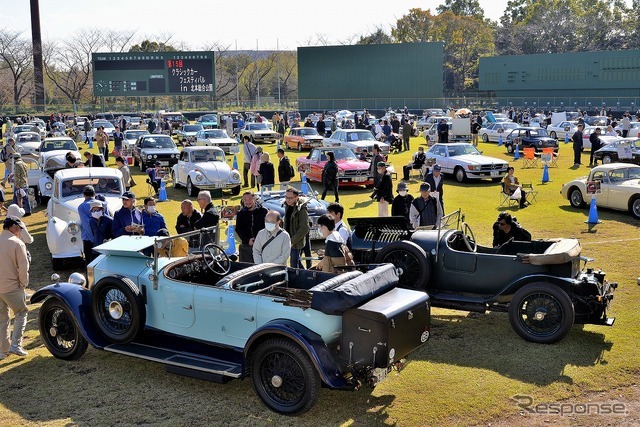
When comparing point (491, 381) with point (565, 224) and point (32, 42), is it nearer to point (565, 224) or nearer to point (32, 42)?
point (565, 224)

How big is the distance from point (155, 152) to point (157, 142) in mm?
1179

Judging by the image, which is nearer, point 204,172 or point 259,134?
point 204,172

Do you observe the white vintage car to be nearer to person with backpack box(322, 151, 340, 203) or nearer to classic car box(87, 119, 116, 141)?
person with backpack box(322, 151, 340, 203)

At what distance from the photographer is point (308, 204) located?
52.0ft

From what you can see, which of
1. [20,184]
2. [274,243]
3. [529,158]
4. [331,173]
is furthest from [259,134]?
[274,243]

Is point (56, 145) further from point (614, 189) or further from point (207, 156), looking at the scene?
point (614, 189)

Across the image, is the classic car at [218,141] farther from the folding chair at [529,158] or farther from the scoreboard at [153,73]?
the scoreboard at [153,73]

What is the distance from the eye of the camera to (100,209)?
39.4 feet

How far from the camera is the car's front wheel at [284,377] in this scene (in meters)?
6.83

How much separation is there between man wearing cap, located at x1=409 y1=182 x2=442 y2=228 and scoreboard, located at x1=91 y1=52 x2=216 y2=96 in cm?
4739

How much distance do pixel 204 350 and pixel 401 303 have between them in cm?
239

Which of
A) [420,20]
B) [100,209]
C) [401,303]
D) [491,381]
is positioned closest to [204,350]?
[401,303]

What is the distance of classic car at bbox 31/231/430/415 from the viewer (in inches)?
268

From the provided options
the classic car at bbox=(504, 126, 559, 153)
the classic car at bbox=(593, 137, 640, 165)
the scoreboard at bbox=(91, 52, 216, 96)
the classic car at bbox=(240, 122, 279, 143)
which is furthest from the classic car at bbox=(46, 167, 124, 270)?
the scoreboard at bbox=(91, 52, 216, 96)
